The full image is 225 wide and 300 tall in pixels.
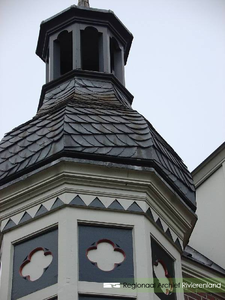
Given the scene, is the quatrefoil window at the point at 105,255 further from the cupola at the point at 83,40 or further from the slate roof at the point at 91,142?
→ the cupola at the point at 83,40

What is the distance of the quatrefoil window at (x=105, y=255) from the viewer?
11633 mm

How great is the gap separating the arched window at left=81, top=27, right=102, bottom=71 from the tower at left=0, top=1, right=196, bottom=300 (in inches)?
101

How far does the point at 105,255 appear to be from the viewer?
1176cm

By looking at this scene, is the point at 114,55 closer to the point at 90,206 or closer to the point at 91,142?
the point at 91,142

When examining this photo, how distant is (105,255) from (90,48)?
18.8 ft

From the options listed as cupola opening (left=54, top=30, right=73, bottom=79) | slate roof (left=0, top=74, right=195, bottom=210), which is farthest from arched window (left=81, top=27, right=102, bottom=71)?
slate roof (left=0, top=74, right=195, bottom=210)

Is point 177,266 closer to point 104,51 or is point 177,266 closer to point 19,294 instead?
point 19,294

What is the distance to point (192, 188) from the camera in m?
13.4

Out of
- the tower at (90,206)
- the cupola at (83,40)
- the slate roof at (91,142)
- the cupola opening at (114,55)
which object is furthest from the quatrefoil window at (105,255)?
the cupola opening at (114,55)

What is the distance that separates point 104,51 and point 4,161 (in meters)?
3.68

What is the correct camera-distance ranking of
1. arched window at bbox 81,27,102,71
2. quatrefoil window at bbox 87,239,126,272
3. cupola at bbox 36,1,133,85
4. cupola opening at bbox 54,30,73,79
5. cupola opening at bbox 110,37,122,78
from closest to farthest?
1. quatrefoil window at bbox 87,239,126,272
2. cupola at bbox 36,1,133,85
3. cupola opening at bbox 54,30,73,79
4. arched window at bbox 81,27,102,71
5. cupola opening at bbox 110,37,122,78

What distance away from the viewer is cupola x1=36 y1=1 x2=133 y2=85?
16.2m

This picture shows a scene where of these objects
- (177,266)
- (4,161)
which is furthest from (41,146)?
(177,266)

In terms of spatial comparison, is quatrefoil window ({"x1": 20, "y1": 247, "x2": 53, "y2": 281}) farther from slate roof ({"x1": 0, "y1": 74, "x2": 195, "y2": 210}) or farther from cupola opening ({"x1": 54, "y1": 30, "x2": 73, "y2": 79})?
cupola opening ({"x1": 54, "y1": 30, "x2": 73, "y2": 79})
